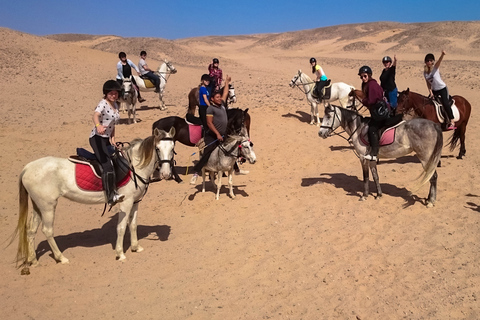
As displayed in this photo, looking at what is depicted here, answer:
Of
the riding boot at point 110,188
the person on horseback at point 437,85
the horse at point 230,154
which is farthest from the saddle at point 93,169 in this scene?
the person on horseback at point 437,85

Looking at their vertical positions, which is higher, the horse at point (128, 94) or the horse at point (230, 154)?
the horse at point (128, 94)

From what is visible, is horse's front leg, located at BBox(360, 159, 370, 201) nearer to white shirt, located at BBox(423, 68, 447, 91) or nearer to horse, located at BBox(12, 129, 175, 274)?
white shirt, located at BBox(423, 68, 447, 91)

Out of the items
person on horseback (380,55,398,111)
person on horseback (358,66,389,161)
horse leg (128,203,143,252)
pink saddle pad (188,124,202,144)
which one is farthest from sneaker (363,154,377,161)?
horse leg (128,203,143,252)

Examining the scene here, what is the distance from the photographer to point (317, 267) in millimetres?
6637

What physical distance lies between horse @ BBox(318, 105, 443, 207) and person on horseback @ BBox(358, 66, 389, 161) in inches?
9.6

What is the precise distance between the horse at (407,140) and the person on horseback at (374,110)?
245 mm

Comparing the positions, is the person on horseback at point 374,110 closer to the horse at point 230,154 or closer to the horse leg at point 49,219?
the horse at point 230,154

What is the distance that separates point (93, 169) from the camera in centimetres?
680

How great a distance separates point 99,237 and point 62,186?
1916 millimetres

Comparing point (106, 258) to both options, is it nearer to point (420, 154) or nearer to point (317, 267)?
point (317, 267)

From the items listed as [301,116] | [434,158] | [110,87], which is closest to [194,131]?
[110,87]

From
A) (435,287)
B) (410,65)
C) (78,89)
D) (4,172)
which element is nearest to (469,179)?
(435,287)

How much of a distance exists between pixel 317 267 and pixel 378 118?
13.3ft

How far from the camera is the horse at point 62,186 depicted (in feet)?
21.8
